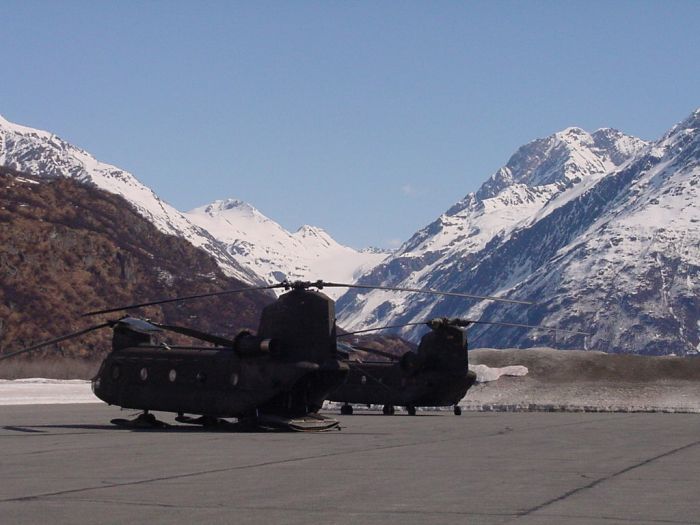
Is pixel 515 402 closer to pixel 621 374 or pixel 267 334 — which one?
pixel 621 374

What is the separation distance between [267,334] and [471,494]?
927 inches

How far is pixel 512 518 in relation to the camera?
16.3 meters

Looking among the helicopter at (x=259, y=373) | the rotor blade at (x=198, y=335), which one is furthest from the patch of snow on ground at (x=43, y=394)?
the rotor blade at (x=198, y=335)

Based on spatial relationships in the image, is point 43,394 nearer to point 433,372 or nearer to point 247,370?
point 433,372

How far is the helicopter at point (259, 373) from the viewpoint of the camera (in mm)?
41094

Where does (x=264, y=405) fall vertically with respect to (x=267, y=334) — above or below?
below

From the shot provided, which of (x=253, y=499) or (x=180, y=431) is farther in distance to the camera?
(x=180, y=431)

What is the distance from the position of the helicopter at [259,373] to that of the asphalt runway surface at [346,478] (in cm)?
337

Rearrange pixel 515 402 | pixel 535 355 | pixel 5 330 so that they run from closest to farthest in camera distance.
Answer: pixel 515 402 < pixel 535 355 < pixel 5 330

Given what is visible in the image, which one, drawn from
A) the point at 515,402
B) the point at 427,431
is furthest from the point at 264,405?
the point at 515,402

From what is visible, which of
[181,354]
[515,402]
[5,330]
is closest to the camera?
[181,354]

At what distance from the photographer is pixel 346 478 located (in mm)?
21891

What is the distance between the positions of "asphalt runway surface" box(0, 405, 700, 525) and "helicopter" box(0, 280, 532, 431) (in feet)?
11.1

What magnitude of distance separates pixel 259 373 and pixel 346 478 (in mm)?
19542
